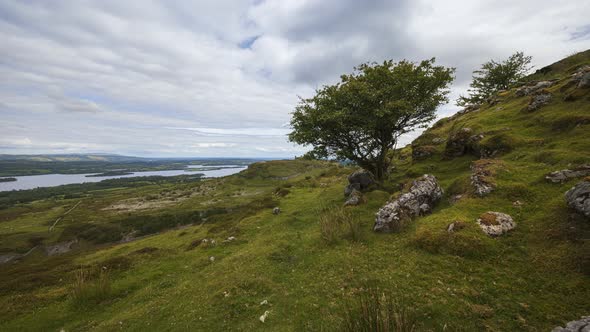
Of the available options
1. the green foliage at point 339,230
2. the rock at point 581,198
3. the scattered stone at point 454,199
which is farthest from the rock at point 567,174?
the green foliage at point 339,230

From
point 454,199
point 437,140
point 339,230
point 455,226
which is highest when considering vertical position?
point 437,140

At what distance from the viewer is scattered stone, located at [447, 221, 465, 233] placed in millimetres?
13750

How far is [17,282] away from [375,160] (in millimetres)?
42789

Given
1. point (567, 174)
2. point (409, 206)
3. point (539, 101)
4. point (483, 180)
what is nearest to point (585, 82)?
point (539, 101)

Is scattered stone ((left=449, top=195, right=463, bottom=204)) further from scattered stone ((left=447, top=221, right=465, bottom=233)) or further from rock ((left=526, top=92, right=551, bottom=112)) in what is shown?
rock ((left=526, top=92, right=551, bottom=112))

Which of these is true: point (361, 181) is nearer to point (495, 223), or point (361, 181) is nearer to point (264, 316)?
point (495, 223)

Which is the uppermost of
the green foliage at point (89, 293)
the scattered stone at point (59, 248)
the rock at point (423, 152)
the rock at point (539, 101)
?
the rock at point (539, 101)

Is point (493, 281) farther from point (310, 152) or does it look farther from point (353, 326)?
point (310, 152)

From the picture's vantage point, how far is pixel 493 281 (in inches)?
400

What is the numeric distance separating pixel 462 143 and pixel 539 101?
10.9 meters

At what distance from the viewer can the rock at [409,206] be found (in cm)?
1770

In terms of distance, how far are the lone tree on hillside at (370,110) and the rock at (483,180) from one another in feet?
31.0

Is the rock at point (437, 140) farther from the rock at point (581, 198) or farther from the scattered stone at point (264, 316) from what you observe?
the scattered stone at point (264, 316)

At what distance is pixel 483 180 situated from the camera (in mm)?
17578
